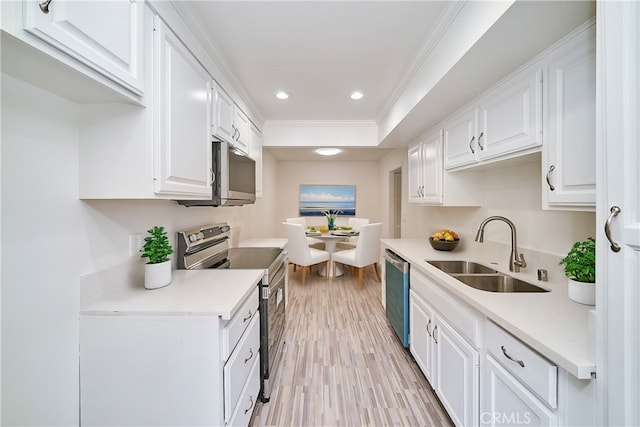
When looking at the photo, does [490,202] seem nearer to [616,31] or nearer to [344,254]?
[616,31]

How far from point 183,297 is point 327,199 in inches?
185

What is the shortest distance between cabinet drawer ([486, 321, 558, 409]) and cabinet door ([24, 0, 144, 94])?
1751mm

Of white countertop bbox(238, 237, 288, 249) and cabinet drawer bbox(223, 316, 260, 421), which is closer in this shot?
cabinet drawer bbox(223, 316, 260, 421)

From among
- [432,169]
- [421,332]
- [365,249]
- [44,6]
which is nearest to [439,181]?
[432,169]

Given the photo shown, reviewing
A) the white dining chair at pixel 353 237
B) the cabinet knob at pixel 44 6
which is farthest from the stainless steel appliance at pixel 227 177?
the white dining chair at pixel 353 237

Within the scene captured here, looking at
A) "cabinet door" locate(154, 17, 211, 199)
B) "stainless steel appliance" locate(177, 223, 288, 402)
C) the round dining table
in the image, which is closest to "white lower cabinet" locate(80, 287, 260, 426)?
"stainless steel appliance" locate(177, 223, 288, 402)

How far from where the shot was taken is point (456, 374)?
52.0 inches

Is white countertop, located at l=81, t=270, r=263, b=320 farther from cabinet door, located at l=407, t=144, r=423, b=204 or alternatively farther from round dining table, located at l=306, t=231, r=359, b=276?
round dining table, located at l=306, t=231, r=359, b=276

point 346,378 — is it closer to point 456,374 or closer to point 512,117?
point 456,374

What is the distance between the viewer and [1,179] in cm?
79

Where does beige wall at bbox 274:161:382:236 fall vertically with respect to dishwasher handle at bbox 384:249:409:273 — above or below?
above

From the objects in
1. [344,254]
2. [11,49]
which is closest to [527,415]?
[11,49]

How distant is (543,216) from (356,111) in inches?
83.9

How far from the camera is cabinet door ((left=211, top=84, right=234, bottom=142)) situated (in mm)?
1673
